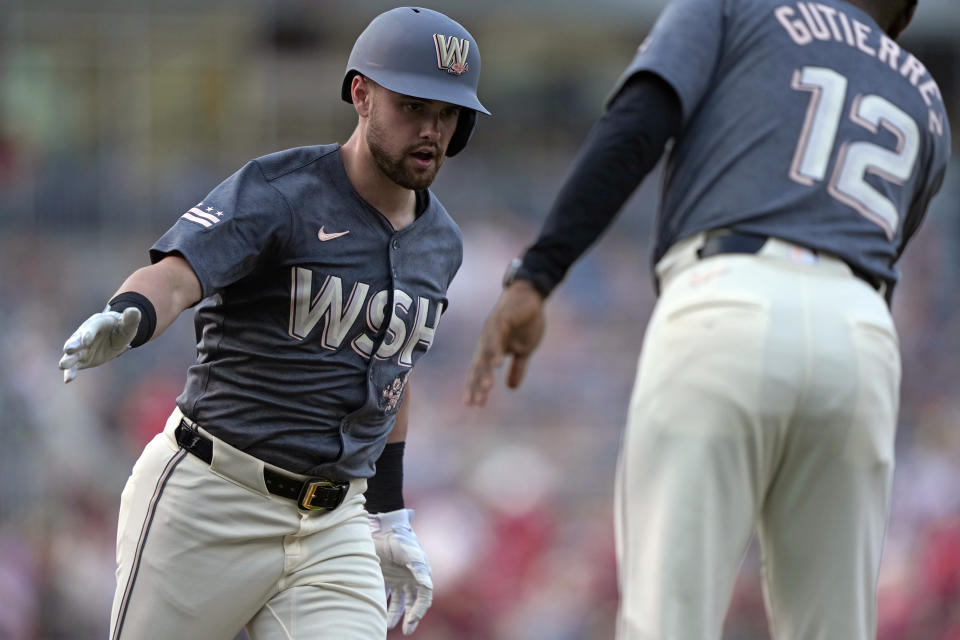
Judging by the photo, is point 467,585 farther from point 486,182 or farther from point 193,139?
point 193,139

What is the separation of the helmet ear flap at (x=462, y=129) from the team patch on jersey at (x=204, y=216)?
79 centimetres

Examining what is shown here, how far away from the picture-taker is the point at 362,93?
3875mm

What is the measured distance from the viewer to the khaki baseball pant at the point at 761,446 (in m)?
2.84

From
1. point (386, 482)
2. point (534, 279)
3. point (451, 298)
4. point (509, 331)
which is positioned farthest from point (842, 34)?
point (451, 298)

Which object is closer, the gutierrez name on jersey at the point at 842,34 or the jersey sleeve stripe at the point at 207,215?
the gutierrez name on jersey at the point at 842,34

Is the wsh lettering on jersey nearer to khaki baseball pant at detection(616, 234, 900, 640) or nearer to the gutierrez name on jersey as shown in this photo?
khaki baseball pant at detection(616, 234, 900, 640)

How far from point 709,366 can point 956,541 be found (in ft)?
25.8

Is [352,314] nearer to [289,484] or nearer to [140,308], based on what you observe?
[289,484]

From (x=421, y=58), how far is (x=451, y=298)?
8879 mm

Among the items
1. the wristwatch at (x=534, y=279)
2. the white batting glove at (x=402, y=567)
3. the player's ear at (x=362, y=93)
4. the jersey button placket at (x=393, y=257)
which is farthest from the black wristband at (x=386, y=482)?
the wristwatch at (x=534, y=279)

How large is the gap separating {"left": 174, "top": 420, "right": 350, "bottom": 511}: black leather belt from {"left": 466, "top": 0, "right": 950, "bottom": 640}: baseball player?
780 mm

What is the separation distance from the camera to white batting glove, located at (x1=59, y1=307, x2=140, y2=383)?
3.00 metres

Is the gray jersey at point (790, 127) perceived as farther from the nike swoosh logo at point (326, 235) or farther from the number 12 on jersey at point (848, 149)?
the nike swoosh logo at point (326, 235)

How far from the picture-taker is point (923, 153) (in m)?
3.26
